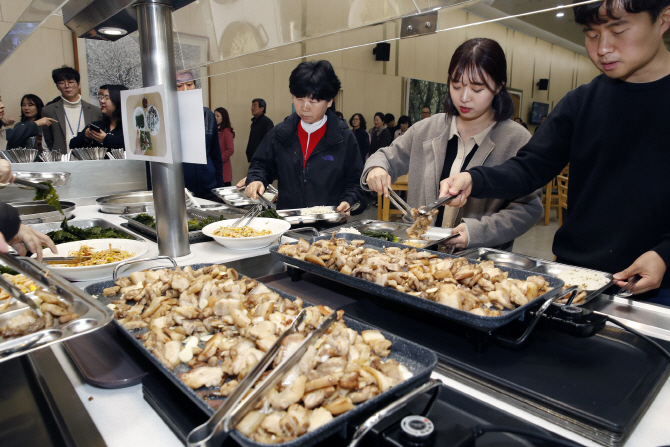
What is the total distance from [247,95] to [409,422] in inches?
321

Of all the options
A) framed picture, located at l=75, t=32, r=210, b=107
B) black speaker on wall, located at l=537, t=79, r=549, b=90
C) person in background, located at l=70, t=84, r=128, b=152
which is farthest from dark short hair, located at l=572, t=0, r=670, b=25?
black speaker on wall, located at l=537, t=79, r=549, b=90

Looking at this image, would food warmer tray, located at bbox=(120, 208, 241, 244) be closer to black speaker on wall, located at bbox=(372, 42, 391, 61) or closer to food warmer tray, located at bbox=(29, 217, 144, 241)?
food warmer tray, located at bbox=(29, 217, 144, 241)

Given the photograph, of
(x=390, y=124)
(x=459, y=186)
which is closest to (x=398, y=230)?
(x=459, y=186)

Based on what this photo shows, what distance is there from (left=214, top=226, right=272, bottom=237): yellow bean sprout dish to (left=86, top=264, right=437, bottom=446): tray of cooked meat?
0.56 metres

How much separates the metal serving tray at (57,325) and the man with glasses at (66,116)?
16.1 ft

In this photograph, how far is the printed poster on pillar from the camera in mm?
1391

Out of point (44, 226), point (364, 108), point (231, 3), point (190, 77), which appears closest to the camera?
point (231, 3)

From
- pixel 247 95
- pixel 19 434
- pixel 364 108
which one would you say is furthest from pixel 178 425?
pixel 364 108

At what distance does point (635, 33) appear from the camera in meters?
1.28

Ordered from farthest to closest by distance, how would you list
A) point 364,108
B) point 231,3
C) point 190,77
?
1. point 364,108
2. point 190,77
3. point 231,3

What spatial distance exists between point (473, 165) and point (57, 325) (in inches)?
71.0

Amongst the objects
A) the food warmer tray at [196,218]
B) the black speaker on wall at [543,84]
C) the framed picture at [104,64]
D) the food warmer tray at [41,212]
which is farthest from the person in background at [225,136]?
the black speaker on wall at [543,84]

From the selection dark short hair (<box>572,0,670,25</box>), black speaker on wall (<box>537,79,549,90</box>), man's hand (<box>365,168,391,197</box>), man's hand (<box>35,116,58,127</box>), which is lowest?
man's hand (<box>365,168,391,197</box>)

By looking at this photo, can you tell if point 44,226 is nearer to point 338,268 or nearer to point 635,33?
point 338,268
